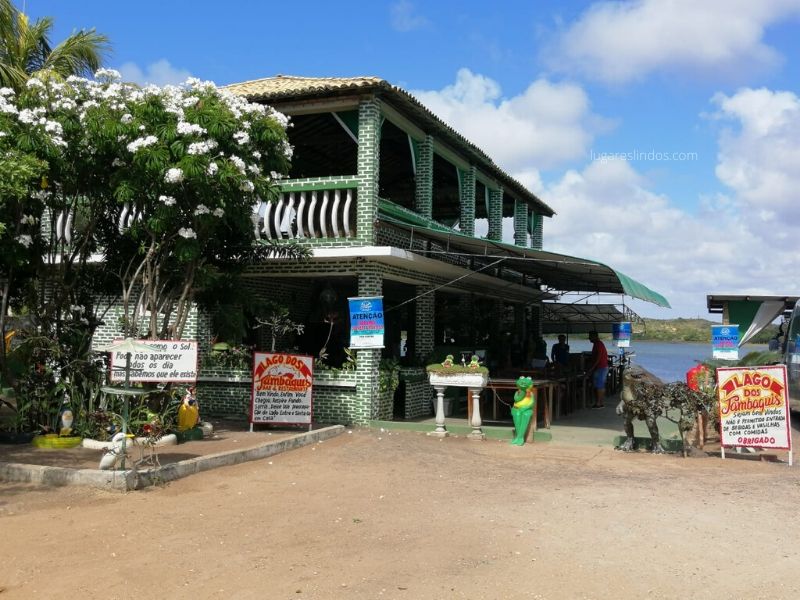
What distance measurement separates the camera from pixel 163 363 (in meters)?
8.50

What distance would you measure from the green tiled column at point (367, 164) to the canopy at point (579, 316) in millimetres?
13125

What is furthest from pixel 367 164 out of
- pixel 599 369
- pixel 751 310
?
pixel 751 310

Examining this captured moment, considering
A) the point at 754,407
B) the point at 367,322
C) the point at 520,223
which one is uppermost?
the point at 520,223

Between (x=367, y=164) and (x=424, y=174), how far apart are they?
2377 millimetres

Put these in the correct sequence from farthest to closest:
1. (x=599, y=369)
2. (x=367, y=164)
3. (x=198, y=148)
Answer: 1. (x=599, y=369)
2. (x=367, y=164)
3. (x=198, y=148)

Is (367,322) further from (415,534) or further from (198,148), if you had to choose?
(415,534)

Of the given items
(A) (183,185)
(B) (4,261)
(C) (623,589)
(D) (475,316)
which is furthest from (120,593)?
(D) (475,316)

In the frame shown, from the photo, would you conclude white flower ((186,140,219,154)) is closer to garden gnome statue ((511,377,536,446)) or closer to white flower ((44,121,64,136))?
white flower ((44,121,64,136))

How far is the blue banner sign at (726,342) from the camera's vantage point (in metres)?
13.6

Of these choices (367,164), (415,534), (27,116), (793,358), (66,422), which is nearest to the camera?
(415,534)

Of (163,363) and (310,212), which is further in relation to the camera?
(310,212)

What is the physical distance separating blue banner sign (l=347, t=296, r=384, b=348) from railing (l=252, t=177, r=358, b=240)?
1.14m

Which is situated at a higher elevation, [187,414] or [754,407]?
[754,407]

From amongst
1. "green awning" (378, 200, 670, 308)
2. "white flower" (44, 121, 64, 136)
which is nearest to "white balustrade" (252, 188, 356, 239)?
"green awning" (378, 200, 670, 308)
